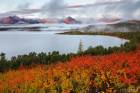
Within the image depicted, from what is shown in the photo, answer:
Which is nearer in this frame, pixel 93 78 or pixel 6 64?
pixel 93 78

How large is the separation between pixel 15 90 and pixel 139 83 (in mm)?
6103

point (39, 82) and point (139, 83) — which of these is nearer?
point (39, 82)

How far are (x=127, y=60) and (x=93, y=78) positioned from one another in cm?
795

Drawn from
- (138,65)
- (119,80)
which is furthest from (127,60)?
(119,80)

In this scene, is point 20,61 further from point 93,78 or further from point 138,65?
point 93,78

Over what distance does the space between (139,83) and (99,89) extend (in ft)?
10.2

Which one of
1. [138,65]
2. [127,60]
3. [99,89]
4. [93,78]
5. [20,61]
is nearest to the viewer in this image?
[99,89]

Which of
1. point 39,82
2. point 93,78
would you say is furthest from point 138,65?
point 39,82

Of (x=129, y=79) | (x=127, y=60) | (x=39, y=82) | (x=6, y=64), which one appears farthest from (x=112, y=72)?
(x=6, y=64)

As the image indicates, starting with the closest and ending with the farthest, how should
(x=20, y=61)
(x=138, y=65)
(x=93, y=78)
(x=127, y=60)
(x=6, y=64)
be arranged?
(x=93, y=78) → (x=138, y=65) → (x=127, y=60) → (x=6, y=64) → (x=20, y=61)

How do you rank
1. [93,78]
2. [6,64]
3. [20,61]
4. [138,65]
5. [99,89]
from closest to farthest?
[99,89], [93,78], [138,65], [6,64], [20,61]

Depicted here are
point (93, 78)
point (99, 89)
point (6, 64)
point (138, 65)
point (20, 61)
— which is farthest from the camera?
point (20, 61)

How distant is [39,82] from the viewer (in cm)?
2019

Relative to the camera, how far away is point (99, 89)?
64.4 ft
